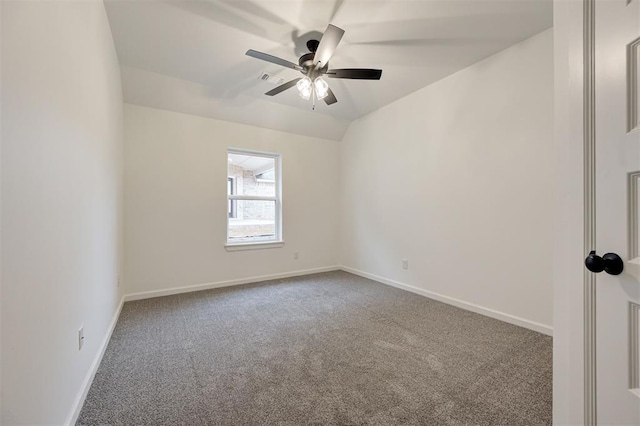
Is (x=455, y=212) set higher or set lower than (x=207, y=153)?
lower

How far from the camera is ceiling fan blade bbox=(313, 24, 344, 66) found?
1851 mm

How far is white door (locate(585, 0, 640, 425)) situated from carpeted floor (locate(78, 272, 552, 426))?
0.82m

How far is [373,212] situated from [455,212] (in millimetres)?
1302

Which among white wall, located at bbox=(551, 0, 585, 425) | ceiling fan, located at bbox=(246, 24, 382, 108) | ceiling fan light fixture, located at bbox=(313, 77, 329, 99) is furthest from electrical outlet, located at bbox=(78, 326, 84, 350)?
ceiling fan light fixture, located at bbox=(313, 77, 329, 99)

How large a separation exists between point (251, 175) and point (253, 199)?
1.33 feet

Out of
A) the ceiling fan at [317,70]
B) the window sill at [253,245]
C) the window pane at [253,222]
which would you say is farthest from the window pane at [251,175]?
the ceiling fan at [317,70]

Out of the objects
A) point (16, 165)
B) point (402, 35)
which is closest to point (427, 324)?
point (402, 35)

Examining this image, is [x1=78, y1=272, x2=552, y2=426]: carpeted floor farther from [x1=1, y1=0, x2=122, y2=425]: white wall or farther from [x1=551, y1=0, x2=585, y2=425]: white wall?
[x1=551, y1=0, x2=585, y2=425]: white wall

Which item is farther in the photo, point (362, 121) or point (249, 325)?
point (362, 121)

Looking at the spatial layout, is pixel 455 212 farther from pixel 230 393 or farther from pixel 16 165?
pixel 16 165

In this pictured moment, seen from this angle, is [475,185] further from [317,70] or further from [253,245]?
[253,245]

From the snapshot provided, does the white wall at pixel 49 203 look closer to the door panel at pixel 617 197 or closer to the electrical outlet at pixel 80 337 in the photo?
the electrical outlet at pixel 80 337

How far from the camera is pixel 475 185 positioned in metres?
2.84

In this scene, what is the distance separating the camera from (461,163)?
2.96m
